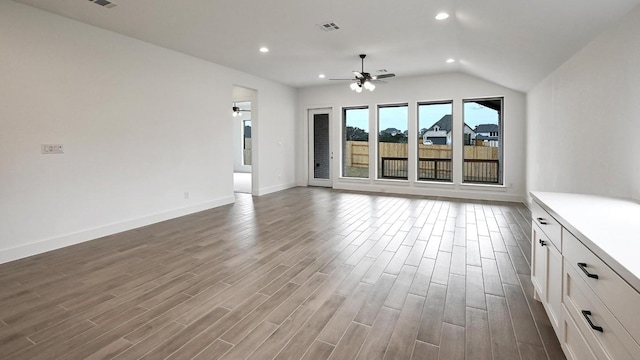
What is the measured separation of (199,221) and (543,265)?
15.3ft

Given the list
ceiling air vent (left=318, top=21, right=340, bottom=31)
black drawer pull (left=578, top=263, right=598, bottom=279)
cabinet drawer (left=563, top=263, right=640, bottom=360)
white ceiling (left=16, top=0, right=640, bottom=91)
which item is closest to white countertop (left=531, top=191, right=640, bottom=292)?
black drawer pull (left=578, top=263, right=598, bottom=279)

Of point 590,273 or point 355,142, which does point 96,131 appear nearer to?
point 590,273

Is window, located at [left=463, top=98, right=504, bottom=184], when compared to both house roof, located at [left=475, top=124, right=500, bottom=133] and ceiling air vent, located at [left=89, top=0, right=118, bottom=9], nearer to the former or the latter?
house roof, located at [left=475, top=124, right=500, bottom=133]

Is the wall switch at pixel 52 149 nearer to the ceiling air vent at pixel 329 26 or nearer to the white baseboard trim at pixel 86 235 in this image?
the white baseboard trim at pixel 86 235

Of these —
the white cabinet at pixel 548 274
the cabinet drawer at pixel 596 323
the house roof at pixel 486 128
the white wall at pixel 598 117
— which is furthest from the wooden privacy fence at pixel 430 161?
the cabinet drawer at pixel 596 323

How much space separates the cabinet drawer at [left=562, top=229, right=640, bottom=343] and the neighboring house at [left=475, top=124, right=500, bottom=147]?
6.41 meters

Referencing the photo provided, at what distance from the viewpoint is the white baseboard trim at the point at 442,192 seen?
7062 mm

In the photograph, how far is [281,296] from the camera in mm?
2627

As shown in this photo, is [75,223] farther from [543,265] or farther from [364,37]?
[543,265]

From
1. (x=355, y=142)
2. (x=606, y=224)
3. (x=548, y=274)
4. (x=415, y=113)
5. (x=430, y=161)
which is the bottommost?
(x=548, y=274)

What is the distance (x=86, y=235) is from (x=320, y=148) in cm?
623

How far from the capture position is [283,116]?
8.77 meters

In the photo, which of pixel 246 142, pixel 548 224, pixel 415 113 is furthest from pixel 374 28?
pixel 246 142

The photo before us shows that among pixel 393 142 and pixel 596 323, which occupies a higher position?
pixel 393 142
